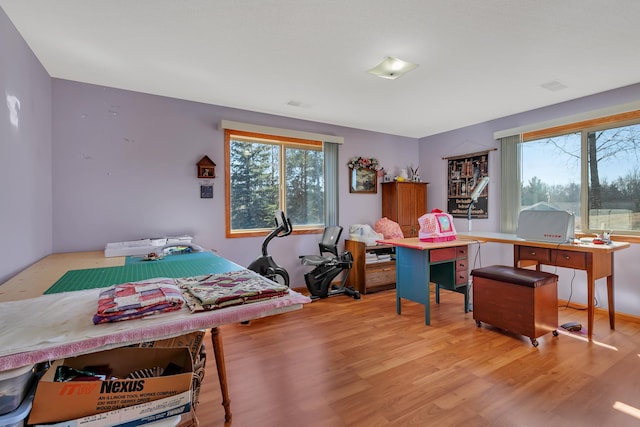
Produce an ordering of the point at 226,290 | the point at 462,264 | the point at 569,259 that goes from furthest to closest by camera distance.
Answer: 1. the point at 462,264
2. the point at 569,259
3. the point at 226,290

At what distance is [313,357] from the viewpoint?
238cm

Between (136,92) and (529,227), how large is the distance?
167 inches

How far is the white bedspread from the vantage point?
0.83m

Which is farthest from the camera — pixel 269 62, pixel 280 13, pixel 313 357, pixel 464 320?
pixel 464 320

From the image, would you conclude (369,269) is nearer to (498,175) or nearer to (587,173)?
(498,175)

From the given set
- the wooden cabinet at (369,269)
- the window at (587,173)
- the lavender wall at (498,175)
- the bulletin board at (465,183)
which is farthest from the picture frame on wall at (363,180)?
the window at (587,173)

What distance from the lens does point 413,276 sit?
3127 millimetres

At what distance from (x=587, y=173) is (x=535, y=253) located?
134 cm

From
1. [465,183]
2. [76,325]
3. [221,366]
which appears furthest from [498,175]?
[76,325]

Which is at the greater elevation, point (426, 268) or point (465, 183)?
point (465, 183)

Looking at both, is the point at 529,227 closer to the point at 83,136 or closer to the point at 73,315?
the point at 73,315

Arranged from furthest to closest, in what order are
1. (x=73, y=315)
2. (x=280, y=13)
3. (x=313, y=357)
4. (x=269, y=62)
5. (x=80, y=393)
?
1. (x=269, y=62)
2. (x=313, y=357)
3. (x=280, y=13)
4. (x=73, y=315)
5. (x=80, y=393)

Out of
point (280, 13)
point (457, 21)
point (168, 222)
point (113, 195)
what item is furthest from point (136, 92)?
point (457, 21)

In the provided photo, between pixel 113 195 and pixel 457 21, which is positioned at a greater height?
pixel 457 21
